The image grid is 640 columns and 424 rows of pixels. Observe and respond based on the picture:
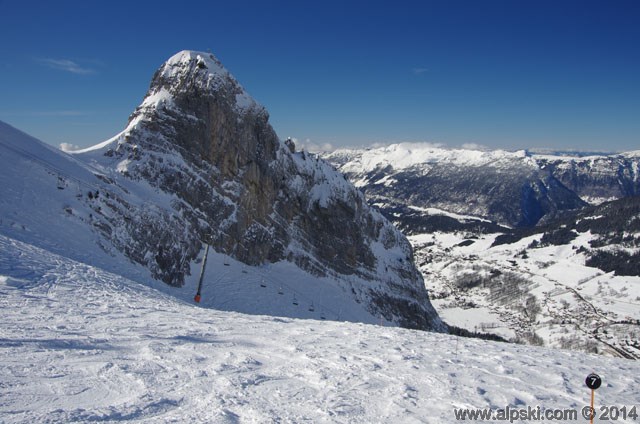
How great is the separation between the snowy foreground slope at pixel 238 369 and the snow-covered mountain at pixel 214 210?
1278cm

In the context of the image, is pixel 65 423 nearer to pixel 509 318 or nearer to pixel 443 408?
pixel 443 408

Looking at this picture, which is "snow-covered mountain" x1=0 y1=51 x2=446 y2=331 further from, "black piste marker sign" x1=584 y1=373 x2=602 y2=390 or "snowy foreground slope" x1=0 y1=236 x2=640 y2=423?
"black piste marker sign" x1=584 y1=373 x2=602 y2=390

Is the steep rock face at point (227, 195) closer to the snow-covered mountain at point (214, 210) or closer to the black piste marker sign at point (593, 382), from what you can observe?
the snow-covered mountain at point (214, 210)

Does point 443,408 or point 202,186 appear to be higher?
point 202,186

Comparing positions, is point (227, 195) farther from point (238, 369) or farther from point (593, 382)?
point (593, 382)

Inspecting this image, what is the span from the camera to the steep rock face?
44656 millimetres

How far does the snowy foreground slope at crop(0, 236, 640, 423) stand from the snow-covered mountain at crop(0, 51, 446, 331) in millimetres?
12778

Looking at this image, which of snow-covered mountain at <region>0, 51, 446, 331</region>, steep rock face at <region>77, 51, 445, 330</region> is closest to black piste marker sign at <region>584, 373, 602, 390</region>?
snow-covered mountain at <region>0, 51, 446, 331</region>

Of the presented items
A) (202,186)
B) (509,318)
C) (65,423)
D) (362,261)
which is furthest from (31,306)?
(509,318)

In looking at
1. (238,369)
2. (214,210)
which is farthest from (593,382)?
(214,210)

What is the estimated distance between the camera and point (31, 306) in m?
13.4

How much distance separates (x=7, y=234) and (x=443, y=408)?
80.0 feet

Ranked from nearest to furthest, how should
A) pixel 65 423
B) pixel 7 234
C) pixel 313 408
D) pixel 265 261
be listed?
pixel 65 423, pixel 313 408, pixel 7 234, pixel 265 261

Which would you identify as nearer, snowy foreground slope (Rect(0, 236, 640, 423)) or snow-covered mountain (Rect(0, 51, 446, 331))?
snowy foreground slope (Rect(0, 236, 640, 423))
